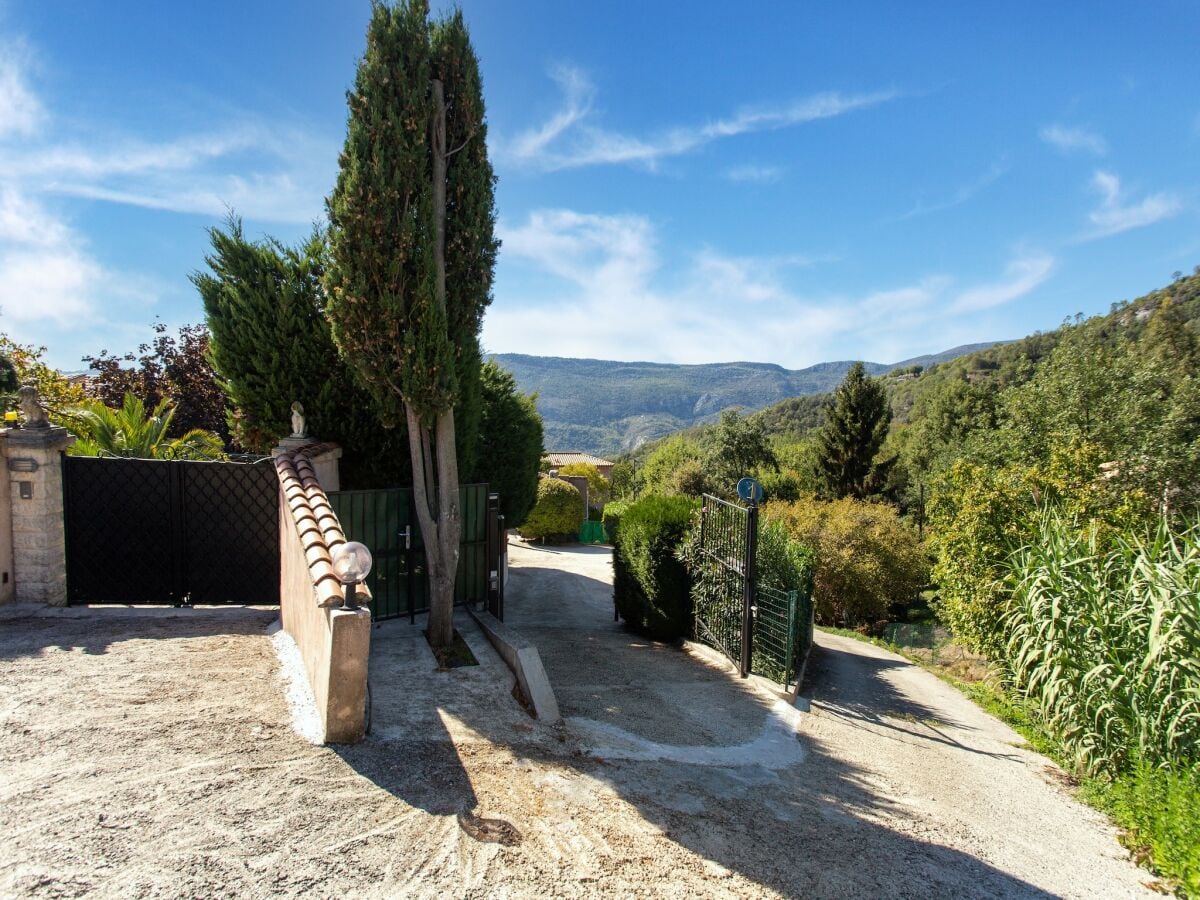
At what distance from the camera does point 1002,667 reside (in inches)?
368

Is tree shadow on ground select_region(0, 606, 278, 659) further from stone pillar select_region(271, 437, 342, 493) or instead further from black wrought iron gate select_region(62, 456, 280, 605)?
stone pillar select_region(271, 437, 342, 493)

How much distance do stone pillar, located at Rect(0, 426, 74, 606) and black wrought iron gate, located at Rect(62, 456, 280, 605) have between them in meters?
0.24

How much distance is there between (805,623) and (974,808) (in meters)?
5.71

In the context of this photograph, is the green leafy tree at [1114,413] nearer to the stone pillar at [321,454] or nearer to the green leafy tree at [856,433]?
the green leafy tree at [856,433]

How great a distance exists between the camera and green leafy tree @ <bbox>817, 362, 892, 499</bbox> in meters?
29.6

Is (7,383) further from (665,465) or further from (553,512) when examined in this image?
(665,465)

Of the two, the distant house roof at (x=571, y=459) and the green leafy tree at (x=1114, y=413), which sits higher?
the green leafy tree at (x=1114, y=413)

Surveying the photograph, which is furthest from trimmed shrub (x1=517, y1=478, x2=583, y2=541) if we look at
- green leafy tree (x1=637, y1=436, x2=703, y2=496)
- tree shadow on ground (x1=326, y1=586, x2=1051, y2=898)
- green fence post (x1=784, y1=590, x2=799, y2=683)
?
tree shadow on ground (x1=326, y1=586, x2=1051, y2=898)

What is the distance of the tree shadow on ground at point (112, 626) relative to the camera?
19.3 feet

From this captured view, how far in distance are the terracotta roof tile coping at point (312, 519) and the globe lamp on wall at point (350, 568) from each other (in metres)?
0.07

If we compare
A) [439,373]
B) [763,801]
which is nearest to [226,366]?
[439,373]

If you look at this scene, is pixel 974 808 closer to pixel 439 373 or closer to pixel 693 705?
pixel 693 705

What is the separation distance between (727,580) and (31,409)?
27.6 feet

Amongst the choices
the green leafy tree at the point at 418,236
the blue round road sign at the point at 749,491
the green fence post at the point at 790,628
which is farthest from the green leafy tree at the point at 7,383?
the green fence post at the point at 790,628
